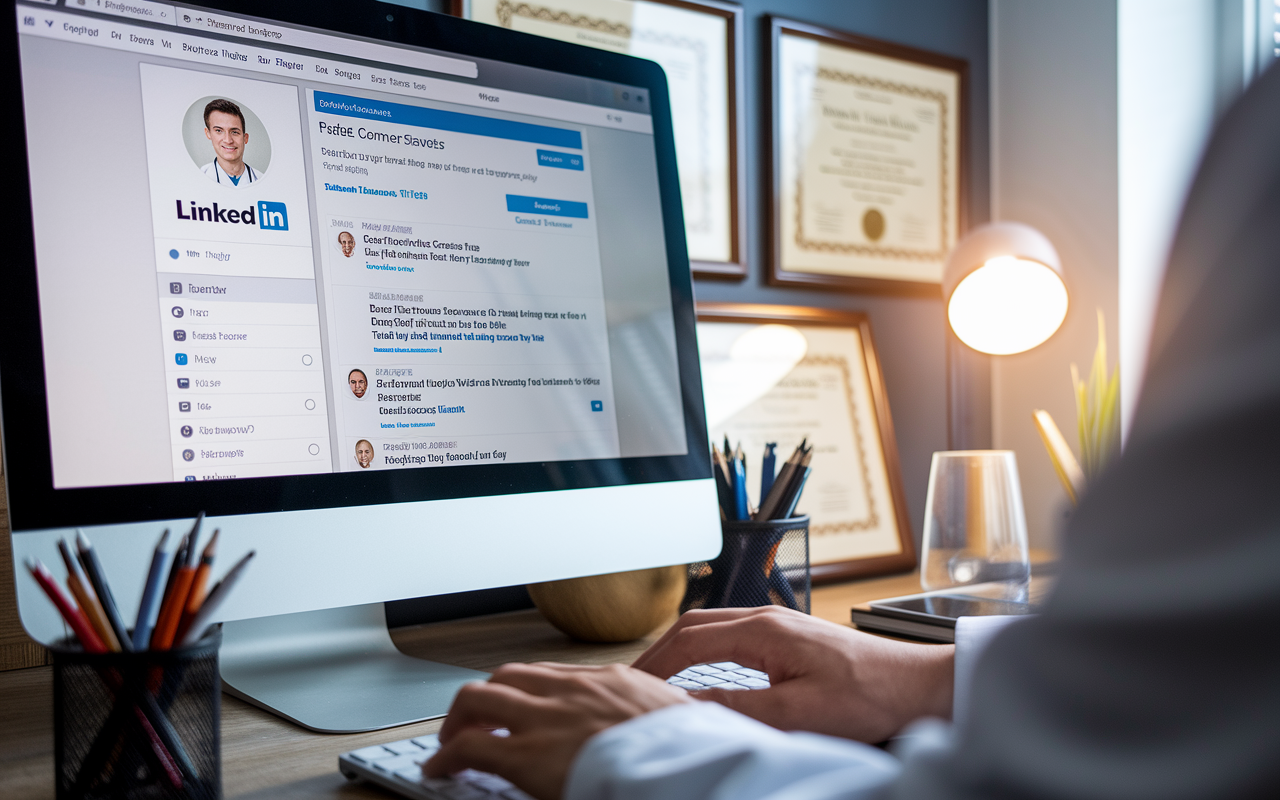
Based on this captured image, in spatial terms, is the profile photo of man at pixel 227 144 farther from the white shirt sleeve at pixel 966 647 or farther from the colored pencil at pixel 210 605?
the white shirt sleeve at pixel 966 647

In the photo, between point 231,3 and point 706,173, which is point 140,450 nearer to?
point 231,3

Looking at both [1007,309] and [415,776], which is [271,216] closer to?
[415,776]

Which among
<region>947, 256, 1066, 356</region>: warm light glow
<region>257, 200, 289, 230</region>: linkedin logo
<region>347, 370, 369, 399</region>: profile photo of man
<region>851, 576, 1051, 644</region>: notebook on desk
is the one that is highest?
<region>257, 200, 289, 230</region>: linkedin logo

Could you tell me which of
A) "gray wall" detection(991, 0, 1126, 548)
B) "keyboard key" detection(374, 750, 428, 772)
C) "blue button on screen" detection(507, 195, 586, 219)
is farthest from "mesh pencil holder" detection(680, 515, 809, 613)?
"gray wall" detection(991, 0, 1126, 548)

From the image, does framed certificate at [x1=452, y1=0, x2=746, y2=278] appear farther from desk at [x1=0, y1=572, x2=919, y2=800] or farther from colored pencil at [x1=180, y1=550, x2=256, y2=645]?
colored pencil at [x1=180, y1=550, x2=256, y2=645]

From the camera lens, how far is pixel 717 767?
1.17 ft

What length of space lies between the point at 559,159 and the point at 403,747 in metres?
0.52

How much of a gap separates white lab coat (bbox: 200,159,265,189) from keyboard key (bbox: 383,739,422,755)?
409mm

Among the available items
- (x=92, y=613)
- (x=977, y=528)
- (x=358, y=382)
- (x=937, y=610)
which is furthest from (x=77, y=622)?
(x=977, y=528)

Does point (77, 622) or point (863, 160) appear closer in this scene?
point (77, 622)

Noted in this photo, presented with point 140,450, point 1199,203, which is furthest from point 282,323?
point 1199,203

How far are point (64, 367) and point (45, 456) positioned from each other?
58 millimetres

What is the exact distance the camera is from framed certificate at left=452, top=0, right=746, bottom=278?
1196 millimetres

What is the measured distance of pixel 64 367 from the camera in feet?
1.95
